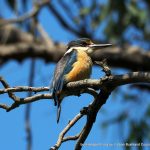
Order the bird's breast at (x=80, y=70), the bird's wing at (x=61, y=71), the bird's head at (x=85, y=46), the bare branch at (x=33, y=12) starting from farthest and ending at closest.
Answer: the bare branch at (x=33, y=12) < the bird's head at (x=85, y=46) < the bird's breast at (x=80, y=70) < the bird's wing at (x=61, y=71)

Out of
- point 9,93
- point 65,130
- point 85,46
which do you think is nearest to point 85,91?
point 65,130

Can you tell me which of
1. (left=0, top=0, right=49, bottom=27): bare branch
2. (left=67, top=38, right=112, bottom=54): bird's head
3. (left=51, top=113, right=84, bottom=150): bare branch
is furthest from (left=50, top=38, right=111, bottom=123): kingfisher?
(left=0, top=0, right=49, bottom=27): bare branch

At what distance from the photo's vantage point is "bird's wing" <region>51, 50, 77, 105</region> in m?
4.55

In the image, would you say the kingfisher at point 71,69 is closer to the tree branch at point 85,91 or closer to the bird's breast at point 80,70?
the bird's breast at point 80,70

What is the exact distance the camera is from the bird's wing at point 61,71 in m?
4.55

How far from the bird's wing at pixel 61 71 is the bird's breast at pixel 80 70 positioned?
39 mm

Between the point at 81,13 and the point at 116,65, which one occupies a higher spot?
the point at 81,13

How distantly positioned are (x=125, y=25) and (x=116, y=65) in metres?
0.92

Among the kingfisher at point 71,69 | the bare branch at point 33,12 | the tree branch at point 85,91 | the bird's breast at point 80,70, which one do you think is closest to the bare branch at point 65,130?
the tree branch at point 85,91

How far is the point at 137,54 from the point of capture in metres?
8.72

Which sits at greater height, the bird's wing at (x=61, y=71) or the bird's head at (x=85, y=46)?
the bird's wing at (x=61, y=71)

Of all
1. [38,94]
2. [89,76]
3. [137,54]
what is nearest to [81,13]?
[137,54]

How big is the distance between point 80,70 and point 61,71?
0.14 metres

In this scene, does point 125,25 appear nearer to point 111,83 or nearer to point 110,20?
point 110,20
